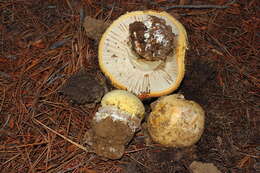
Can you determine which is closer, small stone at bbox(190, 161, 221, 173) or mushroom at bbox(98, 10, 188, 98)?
small stone at bbox(190, 161, 221, 173)

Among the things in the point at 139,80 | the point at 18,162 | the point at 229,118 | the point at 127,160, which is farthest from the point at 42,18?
the point at 229,118

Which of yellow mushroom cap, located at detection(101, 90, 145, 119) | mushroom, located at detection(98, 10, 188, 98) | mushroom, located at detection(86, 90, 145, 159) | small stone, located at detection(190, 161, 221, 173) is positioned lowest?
small stone, located at detection(190, 161, 221, 173)

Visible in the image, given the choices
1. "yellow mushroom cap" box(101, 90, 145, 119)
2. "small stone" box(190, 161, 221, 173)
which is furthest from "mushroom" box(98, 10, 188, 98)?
"small stone" box(190, 161, 221, 173)

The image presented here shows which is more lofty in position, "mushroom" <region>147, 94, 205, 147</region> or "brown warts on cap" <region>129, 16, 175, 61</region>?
"brown warts on cap" <region>129, 16, 175, 61</region>

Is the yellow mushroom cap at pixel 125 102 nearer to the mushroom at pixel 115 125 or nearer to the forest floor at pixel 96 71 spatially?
the mushroom at pixel 115 125

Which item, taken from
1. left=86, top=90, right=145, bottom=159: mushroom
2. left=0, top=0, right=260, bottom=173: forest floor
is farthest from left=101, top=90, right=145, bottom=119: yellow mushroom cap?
left=0, top=0, right=260, bottom=173: forest floor

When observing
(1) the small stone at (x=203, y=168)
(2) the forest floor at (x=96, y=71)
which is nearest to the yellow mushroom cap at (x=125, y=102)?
(2) the forest floor at (x=96, y=71)

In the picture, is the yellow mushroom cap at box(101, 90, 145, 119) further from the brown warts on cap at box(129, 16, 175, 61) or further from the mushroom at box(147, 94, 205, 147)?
the brown warts on cap at box(129, 16, 175, 61)
